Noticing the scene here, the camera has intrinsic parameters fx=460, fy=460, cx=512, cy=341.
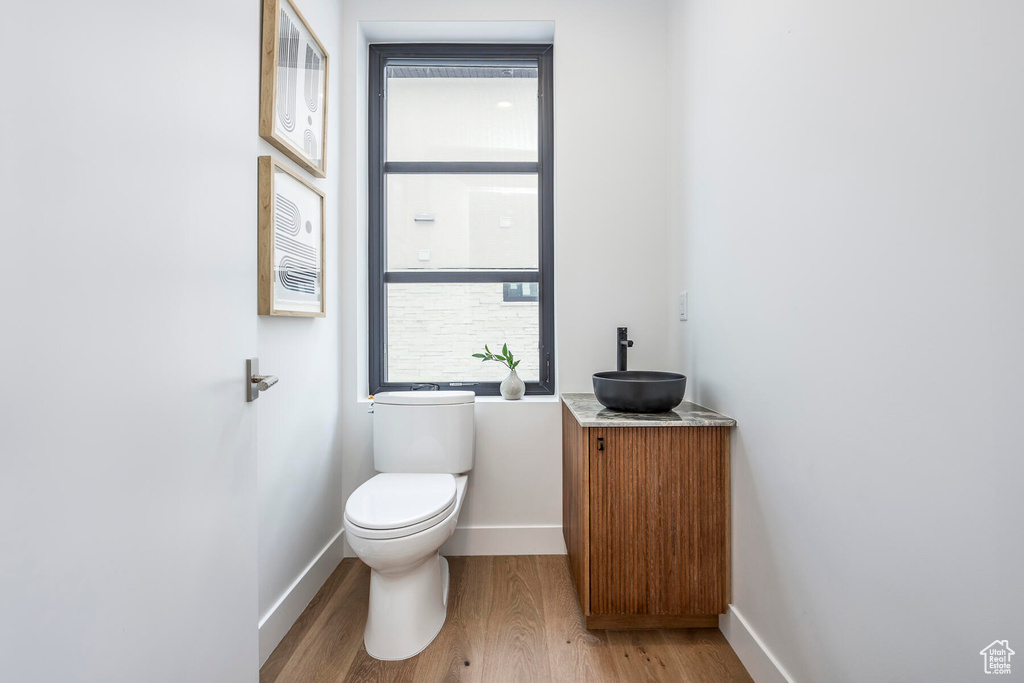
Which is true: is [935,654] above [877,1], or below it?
below

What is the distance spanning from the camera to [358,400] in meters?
2.11

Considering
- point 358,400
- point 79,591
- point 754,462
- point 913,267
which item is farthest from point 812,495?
point 358,400

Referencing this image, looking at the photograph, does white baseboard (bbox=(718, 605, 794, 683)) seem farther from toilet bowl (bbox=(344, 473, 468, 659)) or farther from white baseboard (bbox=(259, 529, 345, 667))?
white baseboard (bbox=(259, 529, 345, 667))

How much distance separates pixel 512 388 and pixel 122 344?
63.0 inches

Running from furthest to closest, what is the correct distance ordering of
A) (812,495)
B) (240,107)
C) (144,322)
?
(812,495)
(240,107)
(144,322)

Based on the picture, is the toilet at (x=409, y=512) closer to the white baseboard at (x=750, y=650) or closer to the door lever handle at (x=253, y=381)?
the door lever handle at (x=253, y=381)

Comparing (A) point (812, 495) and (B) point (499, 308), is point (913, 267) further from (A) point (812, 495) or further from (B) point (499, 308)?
(B) point (499, 308)

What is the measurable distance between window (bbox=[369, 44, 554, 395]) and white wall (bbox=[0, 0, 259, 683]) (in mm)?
1341

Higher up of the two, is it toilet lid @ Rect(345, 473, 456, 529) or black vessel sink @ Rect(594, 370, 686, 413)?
black vessel sink @ Rect(594, 370, 686, 413)

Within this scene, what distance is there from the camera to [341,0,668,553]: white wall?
208 cm

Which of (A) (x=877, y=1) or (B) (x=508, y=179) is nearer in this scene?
(A) (x=877, y=1)

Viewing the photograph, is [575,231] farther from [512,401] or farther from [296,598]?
[296,598]

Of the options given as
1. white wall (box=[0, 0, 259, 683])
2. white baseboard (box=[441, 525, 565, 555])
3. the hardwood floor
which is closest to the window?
white baseboard (box=[441, 525, 565, 555])

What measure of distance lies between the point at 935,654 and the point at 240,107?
1654 mm
